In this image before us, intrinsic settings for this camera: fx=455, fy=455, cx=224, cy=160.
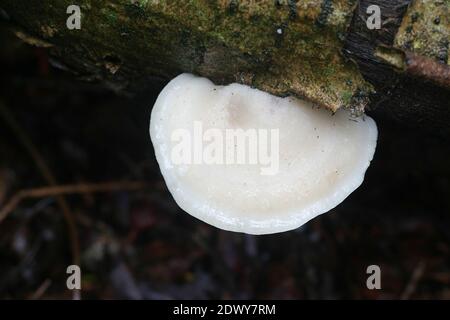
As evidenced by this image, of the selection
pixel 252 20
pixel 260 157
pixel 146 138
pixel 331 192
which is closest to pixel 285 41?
pixel 252 20

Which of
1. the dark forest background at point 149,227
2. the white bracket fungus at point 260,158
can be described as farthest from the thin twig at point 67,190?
the white bracket fungus at point 260,158

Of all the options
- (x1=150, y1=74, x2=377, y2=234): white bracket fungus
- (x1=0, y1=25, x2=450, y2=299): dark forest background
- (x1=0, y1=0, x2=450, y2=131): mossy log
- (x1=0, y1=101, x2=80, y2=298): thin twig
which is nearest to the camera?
(x1=0, y1=0, x2=450, y2=131): mossy log

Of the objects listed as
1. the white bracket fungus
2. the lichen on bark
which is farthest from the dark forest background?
the white bracket fungus

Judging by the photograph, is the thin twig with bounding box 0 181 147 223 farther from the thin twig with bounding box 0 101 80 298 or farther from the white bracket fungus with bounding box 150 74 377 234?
the white bracket fungus with bounding box 150 74 377 234

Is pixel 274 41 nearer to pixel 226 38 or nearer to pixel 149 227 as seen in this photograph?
pixel 226 38

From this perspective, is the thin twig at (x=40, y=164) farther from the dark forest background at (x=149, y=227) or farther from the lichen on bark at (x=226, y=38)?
the lichen on bark at (x=226, y=38)

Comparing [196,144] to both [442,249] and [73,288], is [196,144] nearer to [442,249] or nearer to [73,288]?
[73,288]

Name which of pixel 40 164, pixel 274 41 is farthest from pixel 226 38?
pixel 40 164
